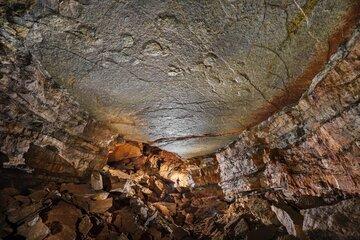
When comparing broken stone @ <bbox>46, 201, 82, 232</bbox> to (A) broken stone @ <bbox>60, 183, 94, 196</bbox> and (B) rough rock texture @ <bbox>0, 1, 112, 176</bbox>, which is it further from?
(B) rough rock texture @ <bbox>0, 1, 112, 176</bbox>

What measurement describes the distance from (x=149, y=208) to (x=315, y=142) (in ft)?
11.4

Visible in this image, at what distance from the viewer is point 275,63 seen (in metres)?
2.94

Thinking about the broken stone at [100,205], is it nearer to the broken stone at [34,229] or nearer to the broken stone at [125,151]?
the broken stone at [34,229]

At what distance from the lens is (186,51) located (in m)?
2.71

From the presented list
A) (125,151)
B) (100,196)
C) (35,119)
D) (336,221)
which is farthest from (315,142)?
(125,151)

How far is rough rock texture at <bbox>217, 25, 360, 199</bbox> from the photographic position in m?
2.82

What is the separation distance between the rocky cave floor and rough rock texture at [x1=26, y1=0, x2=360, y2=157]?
1.47 metres

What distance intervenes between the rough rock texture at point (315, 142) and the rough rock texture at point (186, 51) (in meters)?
0.21

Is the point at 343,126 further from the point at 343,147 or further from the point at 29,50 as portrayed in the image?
the point at 29,50

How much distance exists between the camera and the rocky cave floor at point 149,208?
3.34 meters

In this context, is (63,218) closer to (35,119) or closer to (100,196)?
(100,196)

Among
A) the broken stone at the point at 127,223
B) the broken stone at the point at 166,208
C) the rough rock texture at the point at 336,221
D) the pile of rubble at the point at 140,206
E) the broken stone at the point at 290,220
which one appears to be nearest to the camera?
the rough rock texture at the point at 336,221

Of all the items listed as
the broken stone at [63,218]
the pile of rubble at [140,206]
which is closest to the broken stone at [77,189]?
the pile of rubble at [140,206]

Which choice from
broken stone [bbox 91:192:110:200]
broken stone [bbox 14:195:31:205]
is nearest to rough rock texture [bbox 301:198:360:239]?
broken stone [bbox 91:192:110:200]
